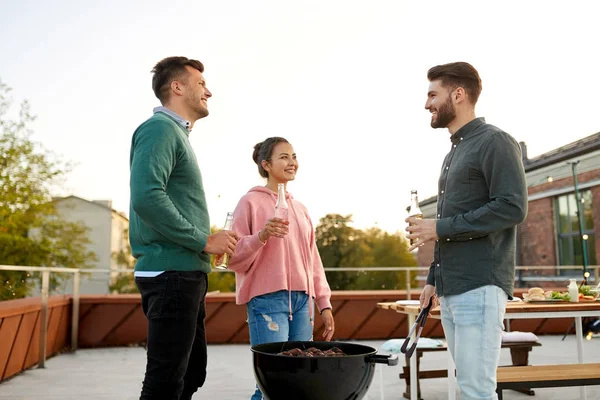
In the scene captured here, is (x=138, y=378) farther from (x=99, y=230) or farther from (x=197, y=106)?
(x=99, y=230)

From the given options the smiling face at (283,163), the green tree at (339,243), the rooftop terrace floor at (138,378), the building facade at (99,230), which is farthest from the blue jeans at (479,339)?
the building facade at (99,230)

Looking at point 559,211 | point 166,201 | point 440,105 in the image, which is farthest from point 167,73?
point 559,211

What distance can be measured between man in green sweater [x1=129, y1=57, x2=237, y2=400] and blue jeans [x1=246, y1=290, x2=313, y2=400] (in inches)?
15.9

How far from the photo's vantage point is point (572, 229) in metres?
14.5

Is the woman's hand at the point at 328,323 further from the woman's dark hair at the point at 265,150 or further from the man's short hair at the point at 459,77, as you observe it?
the man's short hair at the point at 459,77

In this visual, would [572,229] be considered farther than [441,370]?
Yes

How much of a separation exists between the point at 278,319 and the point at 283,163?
29.9 inches

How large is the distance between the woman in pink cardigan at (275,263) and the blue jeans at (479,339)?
771 mm

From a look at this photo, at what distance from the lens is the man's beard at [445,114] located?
2.08 m

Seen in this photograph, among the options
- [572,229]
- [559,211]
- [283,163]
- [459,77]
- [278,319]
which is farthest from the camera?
[559,211]

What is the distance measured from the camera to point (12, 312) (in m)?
4.72

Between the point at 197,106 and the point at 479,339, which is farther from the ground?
the point at 197,106

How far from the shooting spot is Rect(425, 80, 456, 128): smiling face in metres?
A: 2.08

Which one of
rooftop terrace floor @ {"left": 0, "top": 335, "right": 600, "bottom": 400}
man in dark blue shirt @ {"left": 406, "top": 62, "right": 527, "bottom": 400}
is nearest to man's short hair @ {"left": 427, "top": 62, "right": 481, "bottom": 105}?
man in dark blue shirt @ {"left": 406, "top": 62, "right": 527, "bottom": 400}
